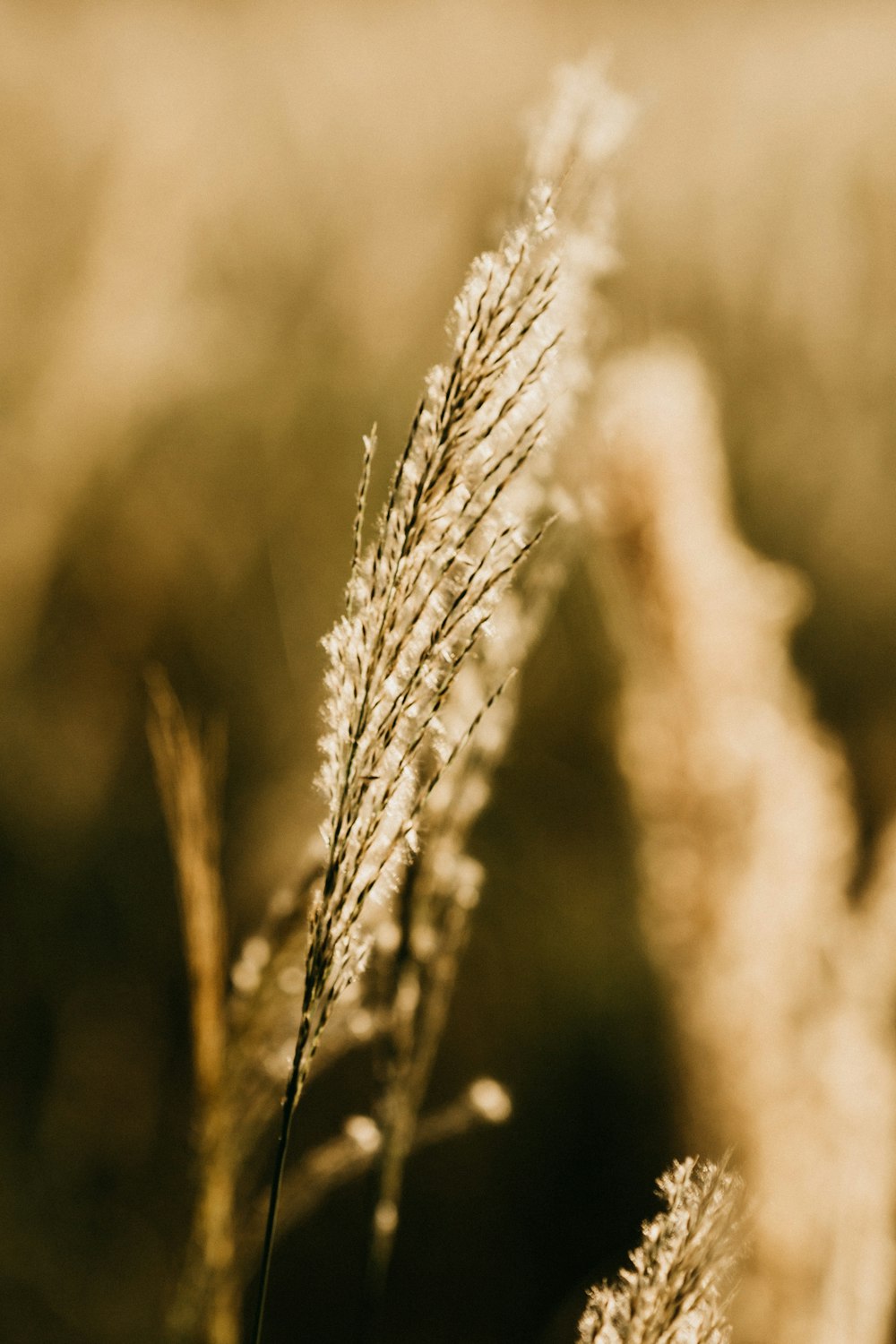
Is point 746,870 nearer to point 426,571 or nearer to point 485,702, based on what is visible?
point 485,702

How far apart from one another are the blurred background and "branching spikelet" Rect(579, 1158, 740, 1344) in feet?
Result: 3.27

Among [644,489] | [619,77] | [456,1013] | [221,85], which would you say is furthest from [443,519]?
[221,85]

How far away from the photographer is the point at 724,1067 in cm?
102

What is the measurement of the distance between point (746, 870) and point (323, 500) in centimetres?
116

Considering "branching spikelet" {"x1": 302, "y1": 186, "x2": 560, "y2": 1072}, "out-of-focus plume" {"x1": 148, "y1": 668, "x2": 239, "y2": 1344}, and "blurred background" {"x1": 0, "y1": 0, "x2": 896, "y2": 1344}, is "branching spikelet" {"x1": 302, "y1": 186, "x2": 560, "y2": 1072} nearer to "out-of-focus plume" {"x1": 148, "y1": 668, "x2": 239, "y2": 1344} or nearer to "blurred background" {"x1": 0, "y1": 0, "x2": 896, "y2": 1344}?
"out-of-focus plume" {"x1": 148, "y1": 668, "x2": 239, "y2": 1344}

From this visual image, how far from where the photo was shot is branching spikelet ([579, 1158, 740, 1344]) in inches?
→ 14.8

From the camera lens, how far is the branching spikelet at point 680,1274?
14.8 inches

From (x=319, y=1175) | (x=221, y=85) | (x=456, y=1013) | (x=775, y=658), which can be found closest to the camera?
(x=319, y=1175)

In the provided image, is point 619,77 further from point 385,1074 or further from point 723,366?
point 385,1074

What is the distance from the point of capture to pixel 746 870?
1031 mm

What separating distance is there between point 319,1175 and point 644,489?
0.75 m

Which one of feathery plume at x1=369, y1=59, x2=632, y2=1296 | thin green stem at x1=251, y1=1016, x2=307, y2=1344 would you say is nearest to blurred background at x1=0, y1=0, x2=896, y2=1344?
feathery plume at x1=369, y1=59, x2=632, y2=1296

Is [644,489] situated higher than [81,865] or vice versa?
[644,489]

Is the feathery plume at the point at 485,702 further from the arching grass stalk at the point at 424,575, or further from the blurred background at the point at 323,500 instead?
the blurred background at the point at 323,500
